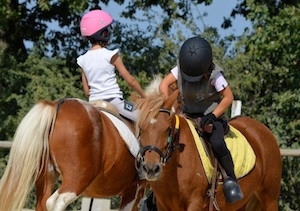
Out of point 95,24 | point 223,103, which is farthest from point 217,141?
point 95,24

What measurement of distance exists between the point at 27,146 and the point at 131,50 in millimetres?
9953

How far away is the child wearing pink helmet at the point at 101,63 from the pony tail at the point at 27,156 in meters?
0.79

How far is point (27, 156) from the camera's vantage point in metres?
7.14

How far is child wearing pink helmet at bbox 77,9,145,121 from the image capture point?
7.82 metres

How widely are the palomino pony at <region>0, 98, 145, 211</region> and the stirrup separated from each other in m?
1.16

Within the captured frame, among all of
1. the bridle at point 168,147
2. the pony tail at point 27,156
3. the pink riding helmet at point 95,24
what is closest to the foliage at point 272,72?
the pink riding helmet at point 95,24

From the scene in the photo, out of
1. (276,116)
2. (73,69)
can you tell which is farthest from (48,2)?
(276,116)

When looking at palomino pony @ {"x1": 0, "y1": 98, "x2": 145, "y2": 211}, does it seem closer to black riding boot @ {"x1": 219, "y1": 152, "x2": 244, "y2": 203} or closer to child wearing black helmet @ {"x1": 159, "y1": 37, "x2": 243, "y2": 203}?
child wearing black helmet @ {"x1": 159, "y1": 37, "x2": 243, "y2": 203}

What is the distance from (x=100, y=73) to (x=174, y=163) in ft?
5.38

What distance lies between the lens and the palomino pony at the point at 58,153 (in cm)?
709

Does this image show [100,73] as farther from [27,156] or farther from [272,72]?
[272,72]

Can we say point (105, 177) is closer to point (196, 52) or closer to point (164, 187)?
point (164, 187)

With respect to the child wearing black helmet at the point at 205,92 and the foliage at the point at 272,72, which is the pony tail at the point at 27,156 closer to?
the child wearing black helmet at the point at 205,92

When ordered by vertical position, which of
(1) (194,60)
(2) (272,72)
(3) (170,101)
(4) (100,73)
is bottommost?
(2) (272,72)
